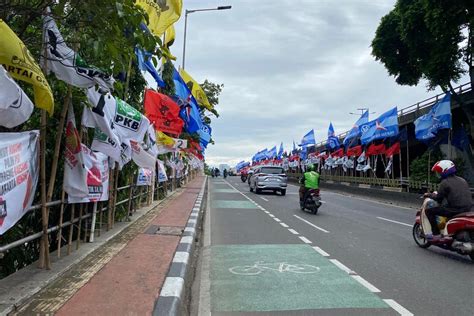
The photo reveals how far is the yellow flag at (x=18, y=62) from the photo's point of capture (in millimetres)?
3732

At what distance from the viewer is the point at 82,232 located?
8.69 meters

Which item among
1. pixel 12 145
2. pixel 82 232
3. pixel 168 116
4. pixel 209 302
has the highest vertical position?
pixel 168 116

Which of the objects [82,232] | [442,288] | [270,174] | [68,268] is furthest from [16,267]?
[270,174]

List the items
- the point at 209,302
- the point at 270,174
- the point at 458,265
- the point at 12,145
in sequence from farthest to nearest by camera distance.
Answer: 1. the point at 270,174
2. the point at 458,265
3. the point at 209,302
4. the point at 12,145

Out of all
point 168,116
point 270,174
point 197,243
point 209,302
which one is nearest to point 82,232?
point 197,243

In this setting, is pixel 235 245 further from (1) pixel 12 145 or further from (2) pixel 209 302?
(1) pixel 12 145

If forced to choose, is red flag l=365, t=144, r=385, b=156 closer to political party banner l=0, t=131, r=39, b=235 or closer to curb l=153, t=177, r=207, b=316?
curb l=153, t=177, r=207, b=316

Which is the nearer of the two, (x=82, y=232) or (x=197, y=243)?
(x=82, y=232)

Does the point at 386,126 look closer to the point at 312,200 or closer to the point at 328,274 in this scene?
the point at 312,200

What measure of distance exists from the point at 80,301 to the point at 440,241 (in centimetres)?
685

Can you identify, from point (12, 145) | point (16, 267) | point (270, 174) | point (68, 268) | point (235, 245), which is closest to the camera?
point (12, 145)

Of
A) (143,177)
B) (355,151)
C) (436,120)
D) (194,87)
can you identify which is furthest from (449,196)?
(355,151)

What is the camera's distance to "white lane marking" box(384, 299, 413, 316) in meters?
5.29

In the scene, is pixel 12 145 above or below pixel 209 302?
above
